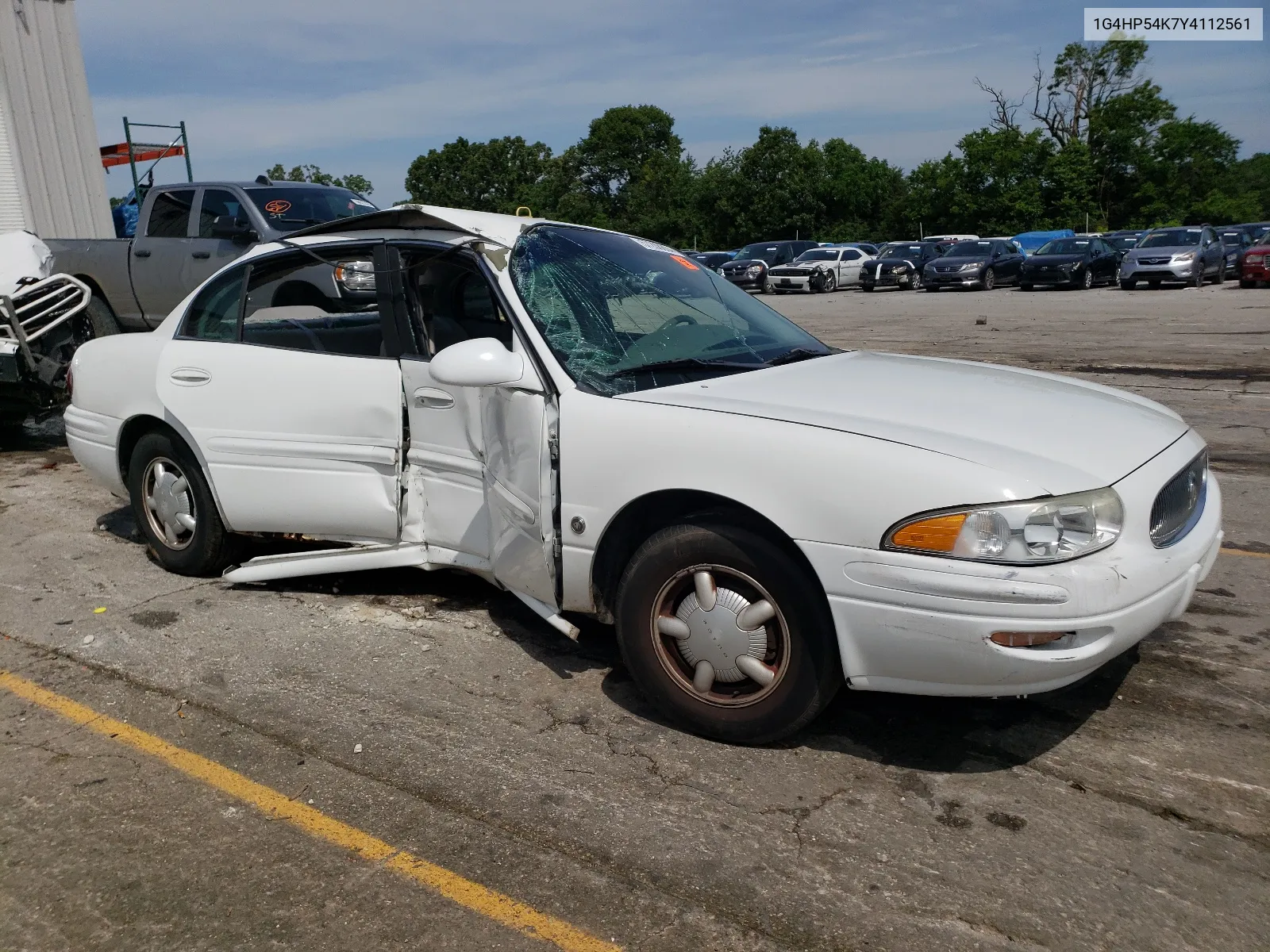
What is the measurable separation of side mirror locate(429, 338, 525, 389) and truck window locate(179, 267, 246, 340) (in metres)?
1.71

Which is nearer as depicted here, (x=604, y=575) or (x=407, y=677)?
(x=604, y=575)

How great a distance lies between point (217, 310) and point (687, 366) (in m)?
2.45

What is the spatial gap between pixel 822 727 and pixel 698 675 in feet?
1.57

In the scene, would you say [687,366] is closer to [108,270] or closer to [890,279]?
[108,270]

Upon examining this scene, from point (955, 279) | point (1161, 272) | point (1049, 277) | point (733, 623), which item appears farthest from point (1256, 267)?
point (733, 623)

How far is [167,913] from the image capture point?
105 inches

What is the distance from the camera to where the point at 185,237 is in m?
10.5

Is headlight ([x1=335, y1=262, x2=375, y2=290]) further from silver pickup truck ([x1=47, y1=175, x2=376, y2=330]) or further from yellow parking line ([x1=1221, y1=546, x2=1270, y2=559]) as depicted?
silver pickup truck ([x1=47, y1=175, x2=376, y2=330])

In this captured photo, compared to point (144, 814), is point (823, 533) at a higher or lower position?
higher

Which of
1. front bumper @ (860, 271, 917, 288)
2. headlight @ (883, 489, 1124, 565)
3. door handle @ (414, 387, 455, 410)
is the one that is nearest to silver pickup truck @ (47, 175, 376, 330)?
door handle @ (414, 387, 455, 410)

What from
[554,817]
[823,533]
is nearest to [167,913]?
[554,817]

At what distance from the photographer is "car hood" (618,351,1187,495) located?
301 cm

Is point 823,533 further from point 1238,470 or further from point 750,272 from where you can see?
point 750,272

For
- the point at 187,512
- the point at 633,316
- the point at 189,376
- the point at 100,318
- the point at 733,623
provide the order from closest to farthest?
the point at 733,623
the point at 633,316
the point at 189,376
the point at 187,512
the point at 100,318
